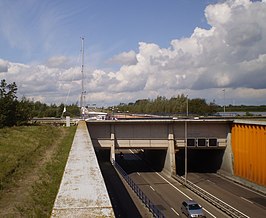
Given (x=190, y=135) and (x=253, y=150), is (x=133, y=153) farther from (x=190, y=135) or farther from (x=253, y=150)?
(x=253, y=150)

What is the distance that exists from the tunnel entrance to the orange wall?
5.18 metres

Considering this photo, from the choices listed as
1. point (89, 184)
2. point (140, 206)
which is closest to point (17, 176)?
point (89, 184)

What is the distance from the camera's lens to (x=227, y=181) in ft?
142

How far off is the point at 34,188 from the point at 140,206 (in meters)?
12.4

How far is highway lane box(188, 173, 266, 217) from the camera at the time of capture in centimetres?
3000

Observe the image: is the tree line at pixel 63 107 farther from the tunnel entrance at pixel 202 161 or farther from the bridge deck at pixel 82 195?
the bridge deck at pixel 82 195

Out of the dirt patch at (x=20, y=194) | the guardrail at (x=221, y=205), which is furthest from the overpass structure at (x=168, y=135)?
the dirt patch at (x=20, y=194)

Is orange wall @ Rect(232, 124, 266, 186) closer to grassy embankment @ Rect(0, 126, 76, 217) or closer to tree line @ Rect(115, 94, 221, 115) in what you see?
grassy embankment @ Rect(0, 126, 76, 217)

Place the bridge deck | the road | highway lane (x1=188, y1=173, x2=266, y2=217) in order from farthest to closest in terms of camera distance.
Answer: highway lane (x1=188, y1=173, x2=266, y2=217)
the road
the bridge deck

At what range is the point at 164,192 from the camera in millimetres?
35875

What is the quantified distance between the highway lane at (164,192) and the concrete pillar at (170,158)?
121cm

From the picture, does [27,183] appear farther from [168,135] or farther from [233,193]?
[168,135]

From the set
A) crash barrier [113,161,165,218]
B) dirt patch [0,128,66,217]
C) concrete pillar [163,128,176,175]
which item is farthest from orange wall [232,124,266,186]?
dirt patch [0,128,66,217]

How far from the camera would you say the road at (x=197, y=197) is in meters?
29.0
